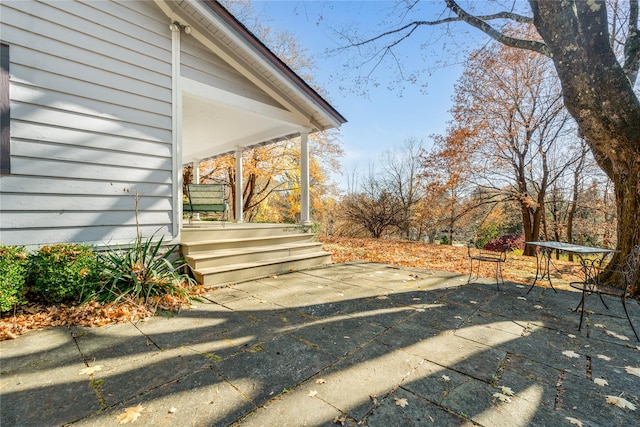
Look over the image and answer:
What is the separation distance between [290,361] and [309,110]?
5.10 metres

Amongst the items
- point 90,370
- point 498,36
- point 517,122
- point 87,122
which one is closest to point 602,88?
point 498,36

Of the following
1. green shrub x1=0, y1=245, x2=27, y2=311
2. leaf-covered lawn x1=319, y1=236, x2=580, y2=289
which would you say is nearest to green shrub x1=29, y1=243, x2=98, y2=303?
green shrub x1=0, y1=245, x2=27, y2=311

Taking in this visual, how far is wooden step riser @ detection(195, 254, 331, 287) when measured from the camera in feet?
12.7

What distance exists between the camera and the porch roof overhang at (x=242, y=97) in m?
4.23

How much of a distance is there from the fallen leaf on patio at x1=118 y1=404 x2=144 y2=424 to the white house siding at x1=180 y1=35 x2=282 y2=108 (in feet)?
14.5

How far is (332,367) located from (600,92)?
5.07 meters

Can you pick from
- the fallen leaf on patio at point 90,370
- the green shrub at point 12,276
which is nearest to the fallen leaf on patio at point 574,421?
the fallen leaf on patio at point 90,370

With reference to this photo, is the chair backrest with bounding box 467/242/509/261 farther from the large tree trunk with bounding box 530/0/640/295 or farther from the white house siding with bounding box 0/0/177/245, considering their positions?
the white house siding with bounding box 0/0/177/245

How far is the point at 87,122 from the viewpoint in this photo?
3488mm

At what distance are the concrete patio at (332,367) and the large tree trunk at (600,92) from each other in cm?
174

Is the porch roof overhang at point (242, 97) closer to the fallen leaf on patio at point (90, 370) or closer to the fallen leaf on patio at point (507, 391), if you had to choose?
the fallen leaf on patio at point (90, 370)

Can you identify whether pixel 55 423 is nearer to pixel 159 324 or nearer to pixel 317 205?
pixel 159 324

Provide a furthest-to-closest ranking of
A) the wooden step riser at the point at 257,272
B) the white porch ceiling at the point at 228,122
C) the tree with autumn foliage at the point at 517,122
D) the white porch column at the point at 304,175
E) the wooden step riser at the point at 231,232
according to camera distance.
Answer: the tree with autumn foliage at the point at 517,122 → the white porch column at the point at 304,175 → the white porch ceiling at the point at 228,122 → the wooden step riser at the point at 231,232 → the wooden step riser at the point at 257,272

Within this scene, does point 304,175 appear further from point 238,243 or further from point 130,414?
point 130,414
